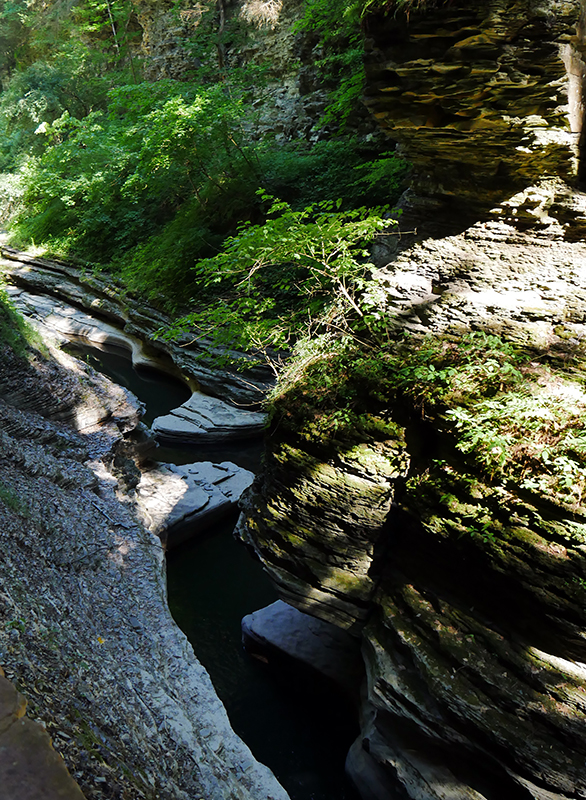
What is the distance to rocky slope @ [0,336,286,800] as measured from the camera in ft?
9.67

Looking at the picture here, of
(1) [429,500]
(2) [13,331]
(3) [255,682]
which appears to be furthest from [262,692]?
(2) [13,331]

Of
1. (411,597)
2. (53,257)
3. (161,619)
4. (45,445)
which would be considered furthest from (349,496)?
(53,257)

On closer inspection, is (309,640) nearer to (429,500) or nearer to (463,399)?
(429,500)

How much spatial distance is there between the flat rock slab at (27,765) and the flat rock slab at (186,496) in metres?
5.65

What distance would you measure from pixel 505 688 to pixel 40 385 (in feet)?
22.9

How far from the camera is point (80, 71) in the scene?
18.7m

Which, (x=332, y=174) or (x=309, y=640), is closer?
(x=309, y=640)

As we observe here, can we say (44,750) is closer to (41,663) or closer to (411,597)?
(41,663)

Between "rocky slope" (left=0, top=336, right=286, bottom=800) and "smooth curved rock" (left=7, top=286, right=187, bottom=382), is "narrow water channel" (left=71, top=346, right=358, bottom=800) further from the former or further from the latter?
"smooth curved rock" (left=7, top=286, right=187, bottom=382)

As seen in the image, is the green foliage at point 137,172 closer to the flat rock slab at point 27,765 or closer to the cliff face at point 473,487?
the cliff face at point 473,487

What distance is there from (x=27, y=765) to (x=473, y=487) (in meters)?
3.51

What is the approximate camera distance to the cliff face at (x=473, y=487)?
363 centimetres

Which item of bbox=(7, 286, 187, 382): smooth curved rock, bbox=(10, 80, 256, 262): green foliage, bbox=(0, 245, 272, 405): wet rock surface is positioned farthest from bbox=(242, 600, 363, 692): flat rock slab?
bbox=(10, 80, 256, 262): green foliage

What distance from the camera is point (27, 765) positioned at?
168cm
